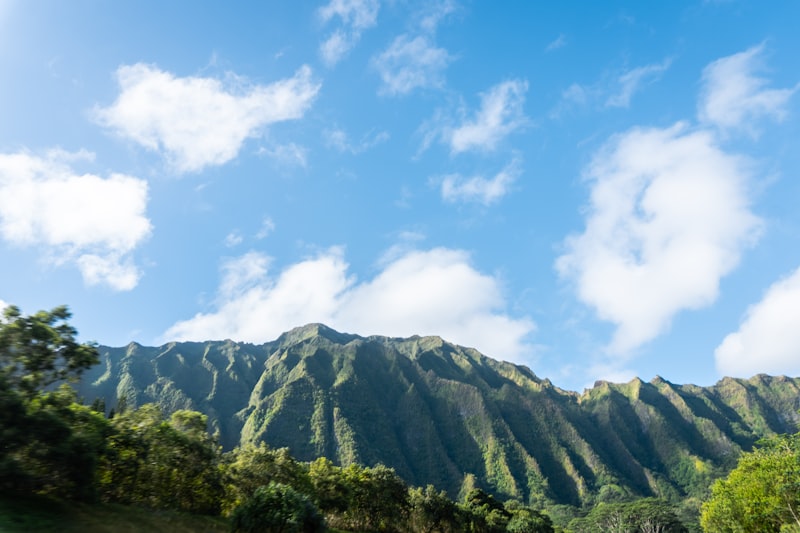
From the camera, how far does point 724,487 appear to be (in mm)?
64125

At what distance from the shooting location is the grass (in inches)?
Result: 942

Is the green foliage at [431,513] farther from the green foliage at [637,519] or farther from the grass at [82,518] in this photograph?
the green foliage at [637,519]

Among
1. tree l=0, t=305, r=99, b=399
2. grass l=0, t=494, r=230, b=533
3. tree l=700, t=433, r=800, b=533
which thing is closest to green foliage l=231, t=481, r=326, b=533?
grass l=0, t=494, r=230, b=533

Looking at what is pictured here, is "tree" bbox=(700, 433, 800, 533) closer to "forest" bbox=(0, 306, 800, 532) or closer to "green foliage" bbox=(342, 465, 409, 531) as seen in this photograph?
"forest" bbox=(0, 306, 800, 532)

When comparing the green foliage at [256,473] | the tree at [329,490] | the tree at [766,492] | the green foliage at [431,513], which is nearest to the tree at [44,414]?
the green foliage at [256,473]

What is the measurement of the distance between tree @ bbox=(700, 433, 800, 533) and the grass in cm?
5279

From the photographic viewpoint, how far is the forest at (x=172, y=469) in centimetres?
2684

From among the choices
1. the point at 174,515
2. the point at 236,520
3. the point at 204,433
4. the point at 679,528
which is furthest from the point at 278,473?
the point at 679,528

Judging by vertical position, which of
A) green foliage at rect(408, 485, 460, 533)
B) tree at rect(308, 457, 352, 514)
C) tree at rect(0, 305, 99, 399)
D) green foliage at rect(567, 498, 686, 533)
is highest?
A: tree at rect(0, 305, 99, 399)

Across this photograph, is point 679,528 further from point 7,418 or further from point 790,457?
point 7,418

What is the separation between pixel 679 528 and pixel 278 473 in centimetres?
13335

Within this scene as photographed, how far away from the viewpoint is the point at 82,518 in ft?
91.2

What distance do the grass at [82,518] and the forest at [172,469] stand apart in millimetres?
816

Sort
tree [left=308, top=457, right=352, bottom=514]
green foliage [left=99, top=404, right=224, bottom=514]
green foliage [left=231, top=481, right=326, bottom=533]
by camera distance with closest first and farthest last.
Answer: green foliage [left=231, top=481, right=326, bottom=533] → green foliage [left=99, top=404, right=224, bottom=514] → tree [left=308, top=457, right=352, bottom=514]
